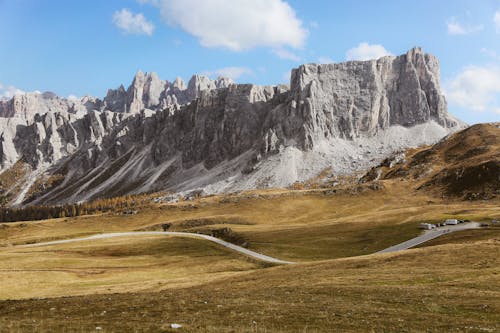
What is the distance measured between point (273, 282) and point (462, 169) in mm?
139376

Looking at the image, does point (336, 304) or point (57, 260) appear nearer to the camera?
point (336, 304)

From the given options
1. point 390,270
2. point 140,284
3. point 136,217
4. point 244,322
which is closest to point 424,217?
point 390,270

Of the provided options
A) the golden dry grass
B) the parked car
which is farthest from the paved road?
the golden dry grass

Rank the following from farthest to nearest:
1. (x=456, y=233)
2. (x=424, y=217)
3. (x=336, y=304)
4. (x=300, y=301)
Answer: (x=424, y=217)
(x=456, y=233)
(x=300, y=301)
(x=336, y=304)

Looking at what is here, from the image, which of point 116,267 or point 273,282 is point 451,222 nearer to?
point 273,282

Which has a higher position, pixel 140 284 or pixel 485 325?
pixel 485 325

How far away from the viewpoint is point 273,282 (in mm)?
45656

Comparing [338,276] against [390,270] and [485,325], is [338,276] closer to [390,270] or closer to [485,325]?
[390,270]

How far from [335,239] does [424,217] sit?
2668 centimetres

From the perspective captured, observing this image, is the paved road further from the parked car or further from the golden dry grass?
the golden dry grass

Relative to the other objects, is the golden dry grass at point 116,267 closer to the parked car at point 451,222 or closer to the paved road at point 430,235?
the paved road at point 430,235

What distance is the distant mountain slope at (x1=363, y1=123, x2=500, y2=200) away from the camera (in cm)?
14450

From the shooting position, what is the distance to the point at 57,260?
81812 millimetres

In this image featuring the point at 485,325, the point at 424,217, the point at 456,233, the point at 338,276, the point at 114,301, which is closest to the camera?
the point at 485,325
